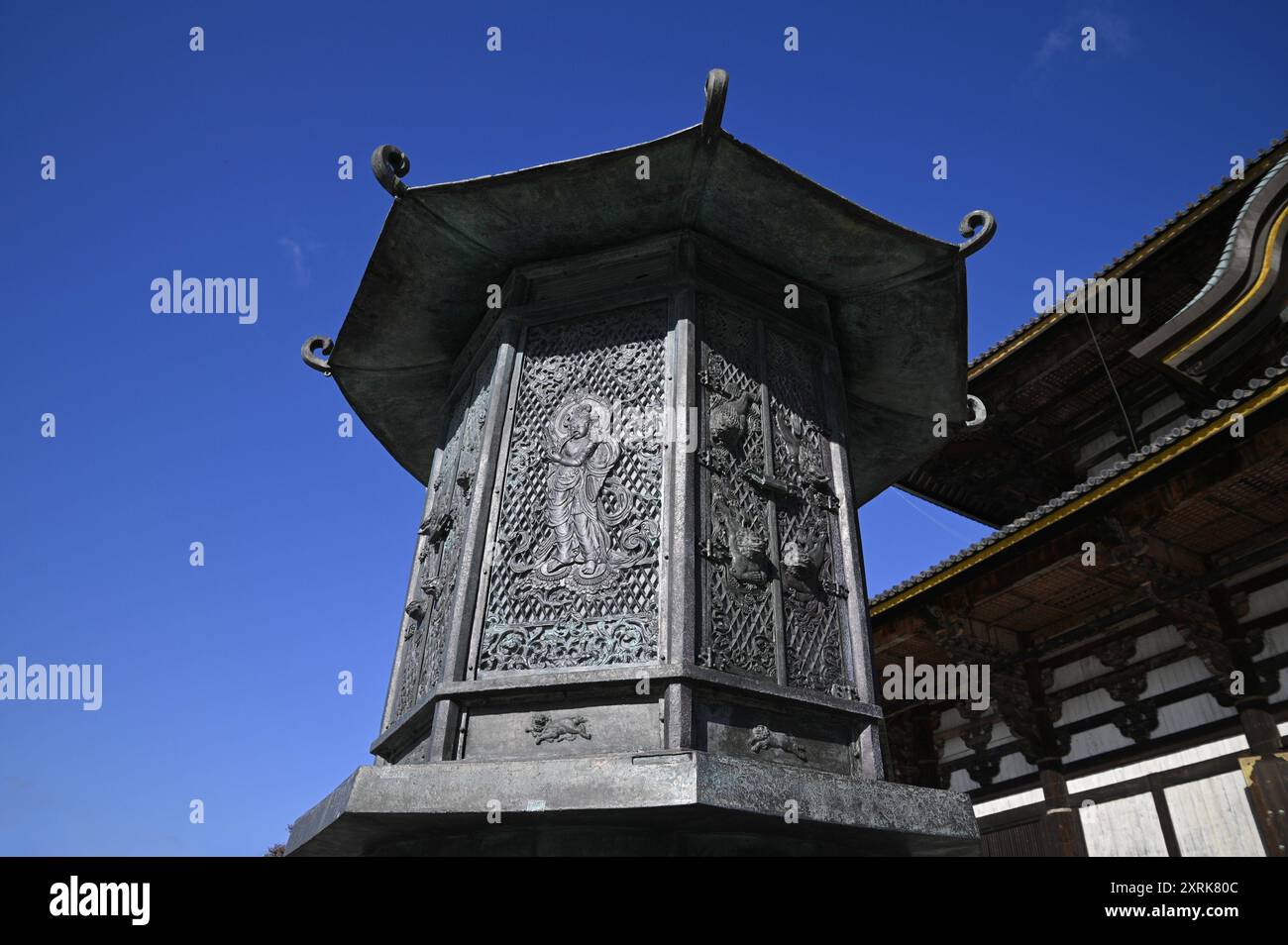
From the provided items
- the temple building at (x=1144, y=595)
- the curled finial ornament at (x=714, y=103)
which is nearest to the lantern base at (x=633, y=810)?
the curled finial ornament at (x=714, y=103)

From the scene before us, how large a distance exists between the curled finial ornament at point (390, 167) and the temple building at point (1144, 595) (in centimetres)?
478

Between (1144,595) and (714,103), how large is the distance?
8013mm

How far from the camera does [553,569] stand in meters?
3.79

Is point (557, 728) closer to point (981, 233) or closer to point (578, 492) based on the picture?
point (578, 492)

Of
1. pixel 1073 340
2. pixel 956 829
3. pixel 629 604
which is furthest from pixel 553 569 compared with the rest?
pixel 1073 340

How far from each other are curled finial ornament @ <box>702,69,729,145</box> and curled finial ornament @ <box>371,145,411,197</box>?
1.58m

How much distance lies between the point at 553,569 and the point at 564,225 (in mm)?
1963

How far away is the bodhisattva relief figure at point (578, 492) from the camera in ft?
12.4

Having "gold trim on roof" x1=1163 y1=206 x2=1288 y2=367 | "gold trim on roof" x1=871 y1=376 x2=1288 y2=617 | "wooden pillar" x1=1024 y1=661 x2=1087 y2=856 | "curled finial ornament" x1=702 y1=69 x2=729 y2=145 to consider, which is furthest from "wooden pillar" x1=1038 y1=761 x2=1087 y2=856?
"curled finial ornament" x1=702 y1=69 x2=729 y2=145

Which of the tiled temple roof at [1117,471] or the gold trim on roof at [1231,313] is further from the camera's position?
the gold trim on roof at [1231,313]

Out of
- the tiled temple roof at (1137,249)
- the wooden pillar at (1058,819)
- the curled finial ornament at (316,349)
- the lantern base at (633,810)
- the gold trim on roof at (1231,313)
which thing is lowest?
the lantern base at (633,810)

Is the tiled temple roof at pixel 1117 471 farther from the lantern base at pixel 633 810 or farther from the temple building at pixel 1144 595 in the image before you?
the lantern base at pixel 633 810

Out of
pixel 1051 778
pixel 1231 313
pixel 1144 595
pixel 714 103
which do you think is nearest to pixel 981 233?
pixel 714 103

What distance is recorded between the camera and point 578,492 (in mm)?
3994
